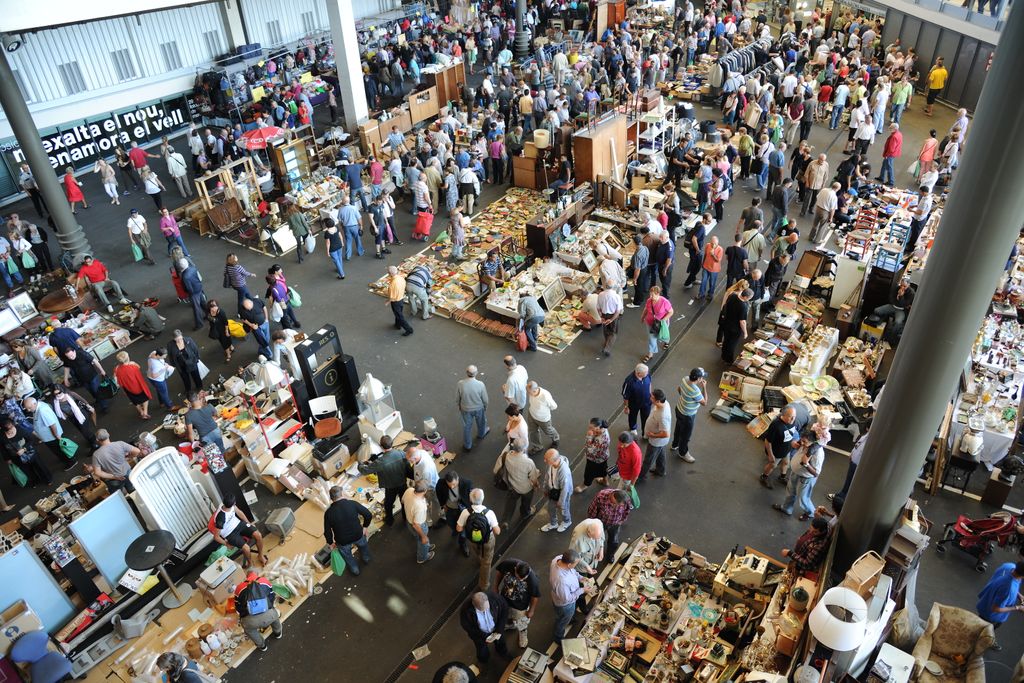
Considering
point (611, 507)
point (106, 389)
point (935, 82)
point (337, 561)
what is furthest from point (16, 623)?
point (935, 82)

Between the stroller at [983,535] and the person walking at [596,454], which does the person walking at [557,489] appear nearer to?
the person walking at [596,454]

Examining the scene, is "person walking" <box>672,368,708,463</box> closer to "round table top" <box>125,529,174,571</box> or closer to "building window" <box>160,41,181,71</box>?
"round table top" <box>125,529,174,571</box>

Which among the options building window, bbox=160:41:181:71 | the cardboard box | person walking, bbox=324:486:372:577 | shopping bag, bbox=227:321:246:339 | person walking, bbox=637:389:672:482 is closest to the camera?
the cardboard box

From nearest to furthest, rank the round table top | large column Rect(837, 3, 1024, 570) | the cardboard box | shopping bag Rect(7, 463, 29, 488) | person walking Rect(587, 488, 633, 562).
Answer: large column Rect(837, 3, 1024, 570) → the cardboard box → person walking Rect(587, 488, 633, 562) → the round table top → shopping bag Rect(7, 463, 29, 488)

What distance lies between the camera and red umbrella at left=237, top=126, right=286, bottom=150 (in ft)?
60.5

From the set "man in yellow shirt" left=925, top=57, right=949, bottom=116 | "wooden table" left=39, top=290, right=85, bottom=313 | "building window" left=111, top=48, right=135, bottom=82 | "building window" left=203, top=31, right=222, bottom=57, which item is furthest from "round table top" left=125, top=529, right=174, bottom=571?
"man in yellow shirt" left=925, top=57, right=949, bottom=116

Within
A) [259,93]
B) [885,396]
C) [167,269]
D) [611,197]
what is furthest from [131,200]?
[885,396]

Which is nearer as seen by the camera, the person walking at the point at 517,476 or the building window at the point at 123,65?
the person walking at the point at 517,476

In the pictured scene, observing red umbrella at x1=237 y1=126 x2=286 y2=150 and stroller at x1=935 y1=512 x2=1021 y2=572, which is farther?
red umbrella at x1=237 y1=126 x2=286 y2=150

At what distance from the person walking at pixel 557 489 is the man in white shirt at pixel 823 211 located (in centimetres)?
935

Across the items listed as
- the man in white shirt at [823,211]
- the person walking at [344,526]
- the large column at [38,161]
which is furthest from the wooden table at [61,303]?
the man in white shirt at [823,211]

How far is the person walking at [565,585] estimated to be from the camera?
7.70m

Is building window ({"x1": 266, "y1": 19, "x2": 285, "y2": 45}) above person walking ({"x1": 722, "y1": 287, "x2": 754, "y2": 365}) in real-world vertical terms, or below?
above

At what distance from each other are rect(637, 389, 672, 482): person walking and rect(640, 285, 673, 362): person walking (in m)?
2.22
